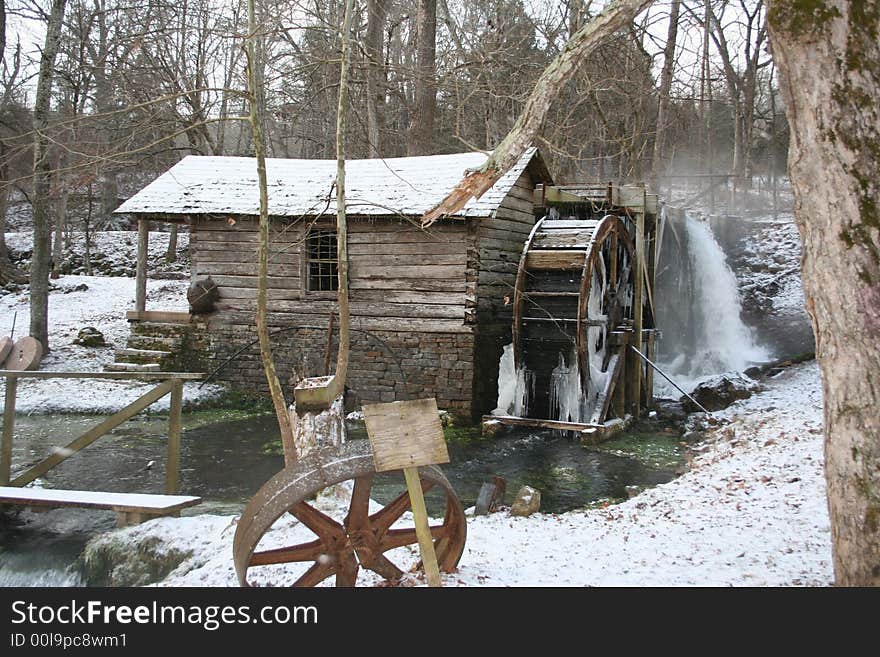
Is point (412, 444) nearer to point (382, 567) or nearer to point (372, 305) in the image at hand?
point (382, 567)

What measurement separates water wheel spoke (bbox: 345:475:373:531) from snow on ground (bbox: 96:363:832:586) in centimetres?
49

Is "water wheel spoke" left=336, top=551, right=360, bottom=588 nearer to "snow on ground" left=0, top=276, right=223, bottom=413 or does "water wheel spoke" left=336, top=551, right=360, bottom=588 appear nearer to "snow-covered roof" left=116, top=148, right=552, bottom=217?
"snow-covered roof" left=116, top=148, right=552, bottom=217

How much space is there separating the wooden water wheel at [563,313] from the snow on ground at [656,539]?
393 centimetres

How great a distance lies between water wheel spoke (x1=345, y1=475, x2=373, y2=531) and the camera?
4082 millimetres

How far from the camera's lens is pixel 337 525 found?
4.15 metres

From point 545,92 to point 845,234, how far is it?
1.89m

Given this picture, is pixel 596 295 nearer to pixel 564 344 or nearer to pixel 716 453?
pixel 564 344

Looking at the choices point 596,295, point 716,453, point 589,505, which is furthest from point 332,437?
point 596,295

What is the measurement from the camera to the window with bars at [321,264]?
45.1ft

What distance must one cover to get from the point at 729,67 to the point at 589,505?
19.7 meters

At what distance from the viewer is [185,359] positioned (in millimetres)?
13984

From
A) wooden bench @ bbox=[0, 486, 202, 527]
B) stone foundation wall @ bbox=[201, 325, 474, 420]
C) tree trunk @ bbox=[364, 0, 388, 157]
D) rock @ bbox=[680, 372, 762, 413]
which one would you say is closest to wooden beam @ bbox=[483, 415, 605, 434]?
stone foundation wall @ bbox=[201, 325, 474, 420]

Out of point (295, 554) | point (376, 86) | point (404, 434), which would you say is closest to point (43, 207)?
point (376, 86)

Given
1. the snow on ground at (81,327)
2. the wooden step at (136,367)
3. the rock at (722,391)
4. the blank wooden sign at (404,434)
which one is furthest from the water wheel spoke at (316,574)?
the wooden step at (136,367)
